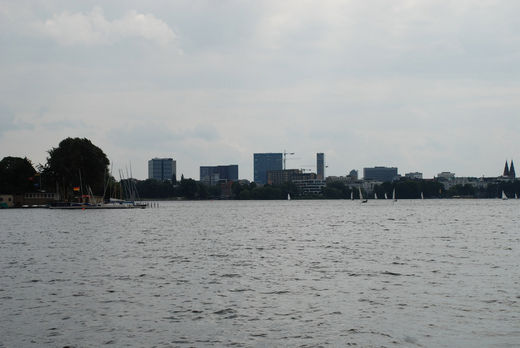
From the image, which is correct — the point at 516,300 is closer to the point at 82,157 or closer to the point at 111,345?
the point at 111,345

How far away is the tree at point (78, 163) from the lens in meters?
170

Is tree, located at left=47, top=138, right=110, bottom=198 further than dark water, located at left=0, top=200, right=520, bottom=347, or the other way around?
tree, located at left=47, top=138, right=110, bottom=198

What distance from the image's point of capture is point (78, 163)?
17025cm

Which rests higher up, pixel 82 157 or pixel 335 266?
pixel 82 157

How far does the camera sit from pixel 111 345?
1912cm

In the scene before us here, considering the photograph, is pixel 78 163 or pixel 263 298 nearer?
pixel 263 298

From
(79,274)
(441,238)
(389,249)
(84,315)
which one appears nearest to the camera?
(84,315)

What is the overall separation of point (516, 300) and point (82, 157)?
157309mm

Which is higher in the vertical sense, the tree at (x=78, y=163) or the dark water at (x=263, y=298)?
the tree at (x=78, y=163)

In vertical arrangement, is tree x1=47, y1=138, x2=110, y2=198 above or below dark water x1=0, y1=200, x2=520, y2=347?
above

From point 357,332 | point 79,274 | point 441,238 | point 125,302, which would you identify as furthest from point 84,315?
point 441,238

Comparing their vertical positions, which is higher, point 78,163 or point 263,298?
point 78,163

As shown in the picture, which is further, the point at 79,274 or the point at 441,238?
the point at 441,238

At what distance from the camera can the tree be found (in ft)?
559
